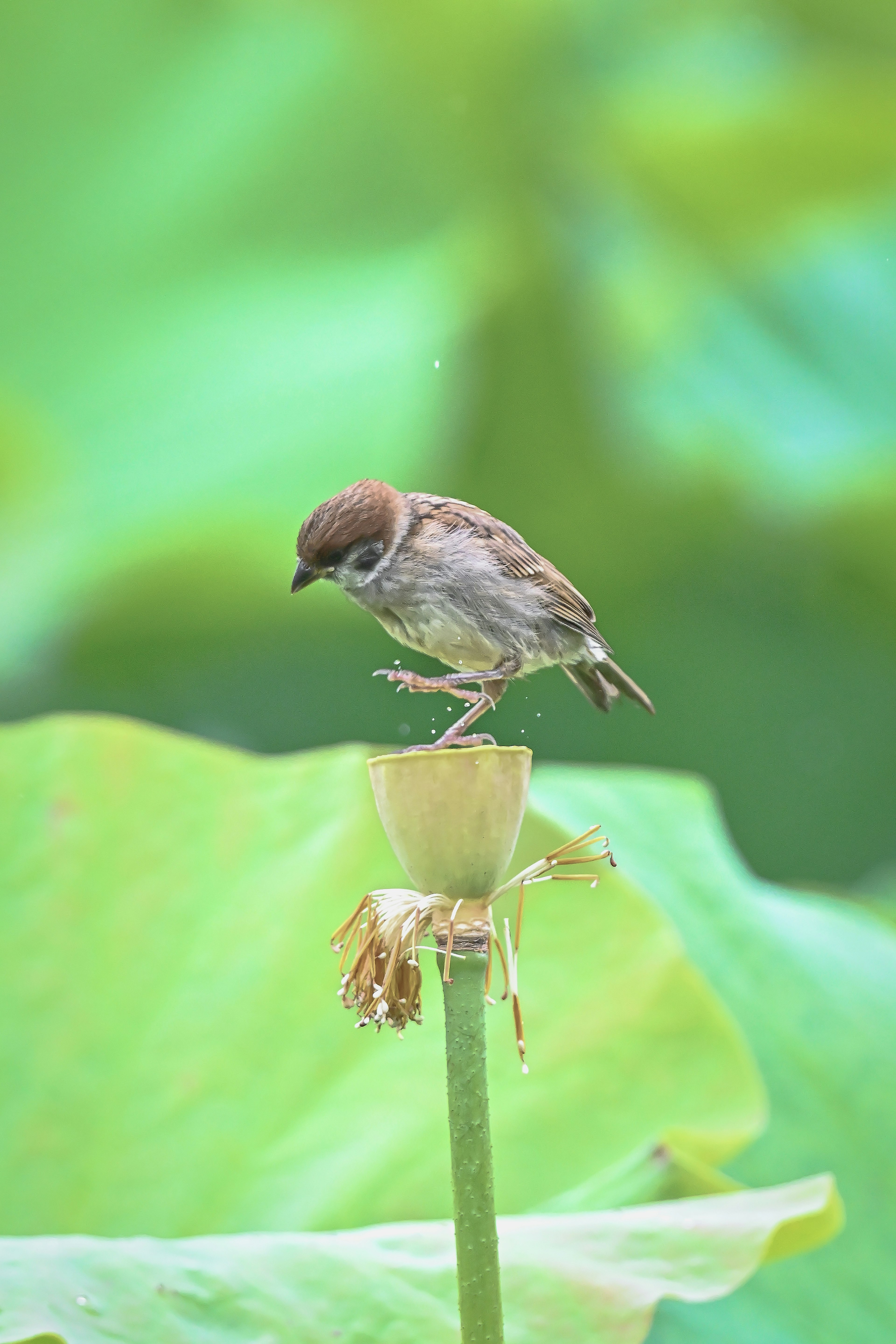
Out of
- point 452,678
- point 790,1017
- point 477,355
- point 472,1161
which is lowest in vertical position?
point 790,1017

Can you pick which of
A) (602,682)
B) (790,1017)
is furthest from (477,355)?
(602,682)

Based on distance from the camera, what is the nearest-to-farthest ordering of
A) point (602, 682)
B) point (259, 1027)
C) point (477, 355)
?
1. point (602, 682)
2. point (259, 1027)
3. point (477, 355)

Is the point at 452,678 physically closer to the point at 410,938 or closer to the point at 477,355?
the point at 410,938

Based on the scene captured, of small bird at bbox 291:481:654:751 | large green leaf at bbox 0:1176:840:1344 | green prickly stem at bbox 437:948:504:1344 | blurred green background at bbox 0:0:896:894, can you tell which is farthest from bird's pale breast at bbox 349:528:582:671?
blurred green background at bbox 0:0:896:894

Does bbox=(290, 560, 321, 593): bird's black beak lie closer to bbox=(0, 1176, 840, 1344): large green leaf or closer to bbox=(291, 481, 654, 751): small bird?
bbox=(291, 481, 654, 751): small bird

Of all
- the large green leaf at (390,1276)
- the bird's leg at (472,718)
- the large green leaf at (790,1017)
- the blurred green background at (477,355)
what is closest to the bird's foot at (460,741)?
the bird's leg at (472,718)

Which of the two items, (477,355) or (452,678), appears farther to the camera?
(477,355)
